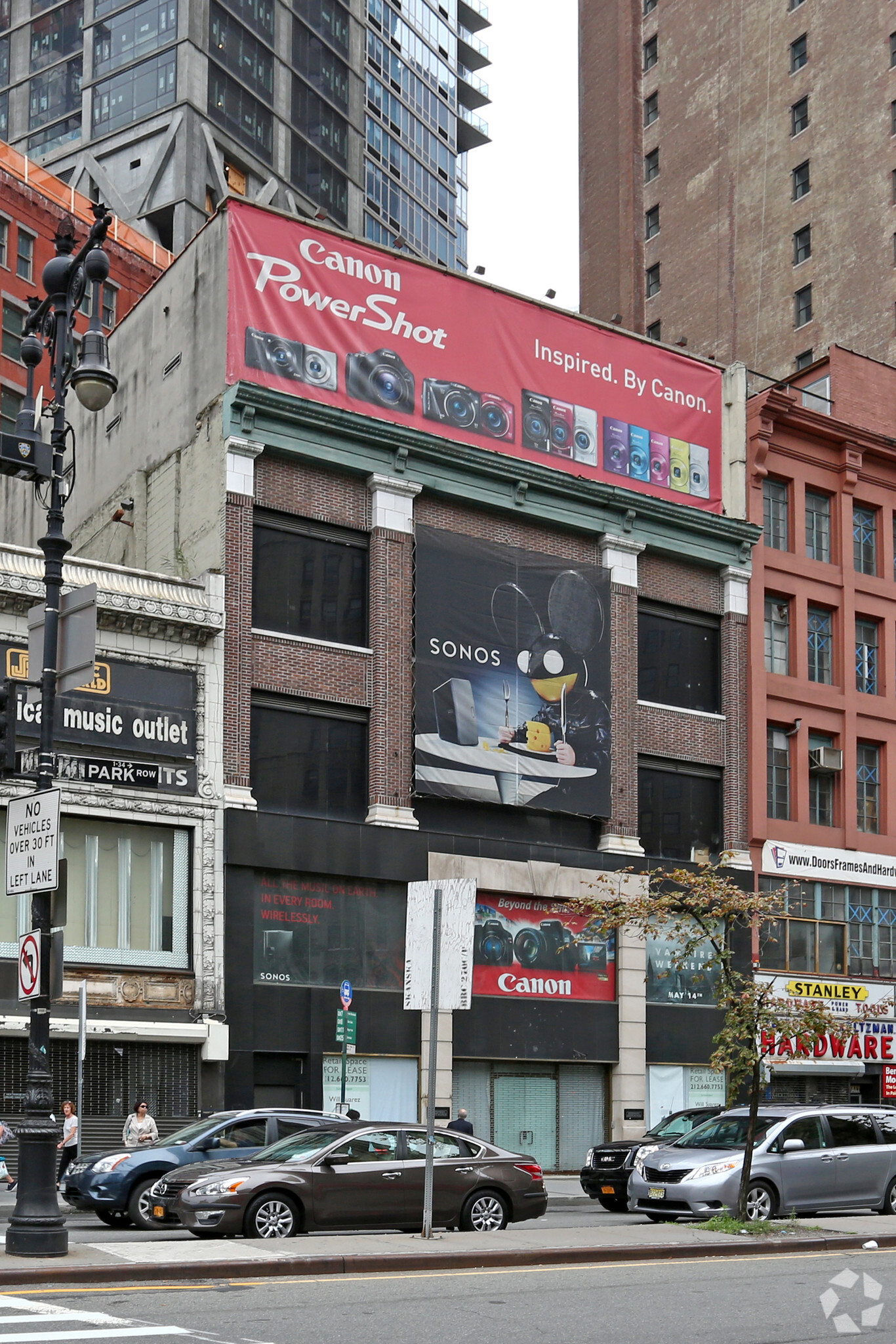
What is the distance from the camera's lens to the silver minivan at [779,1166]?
20.6 metres

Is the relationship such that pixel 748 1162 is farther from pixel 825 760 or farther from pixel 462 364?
pixel 825 760

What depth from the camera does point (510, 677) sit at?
35.0m

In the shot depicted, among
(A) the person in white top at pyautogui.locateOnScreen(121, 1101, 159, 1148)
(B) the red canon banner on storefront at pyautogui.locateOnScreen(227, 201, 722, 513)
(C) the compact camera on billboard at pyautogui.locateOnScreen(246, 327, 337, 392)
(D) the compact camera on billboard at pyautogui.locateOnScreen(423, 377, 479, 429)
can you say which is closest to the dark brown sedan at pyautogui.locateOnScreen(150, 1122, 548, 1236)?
(A) the person in white top at pyautogui.locateOnScreen(121, 1101, 159, 1148)

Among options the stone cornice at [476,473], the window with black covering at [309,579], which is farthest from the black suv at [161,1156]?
the stone cornice at [476,473]

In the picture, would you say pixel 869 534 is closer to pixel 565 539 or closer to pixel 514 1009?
pixel 565 539

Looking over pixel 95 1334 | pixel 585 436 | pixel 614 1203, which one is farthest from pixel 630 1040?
pixel 95 1334

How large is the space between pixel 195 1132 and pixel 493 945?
13.9 m

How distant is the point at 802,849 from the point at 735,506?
836 cm

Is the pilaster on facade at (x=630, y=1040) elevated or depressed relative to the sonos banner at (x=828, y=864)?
depressed

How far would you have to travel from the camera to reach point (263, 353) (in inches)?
1308

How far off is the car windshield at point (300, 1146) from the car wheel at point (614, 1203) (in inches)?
301

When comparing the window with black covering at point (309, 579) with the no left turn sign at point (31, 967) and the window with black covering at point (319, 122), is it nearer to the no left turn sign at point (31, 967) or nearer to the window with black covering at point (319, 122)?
the no left turn sign at point (31, 967)

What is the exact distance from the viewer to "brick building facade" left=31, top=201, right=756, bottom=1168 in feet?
104

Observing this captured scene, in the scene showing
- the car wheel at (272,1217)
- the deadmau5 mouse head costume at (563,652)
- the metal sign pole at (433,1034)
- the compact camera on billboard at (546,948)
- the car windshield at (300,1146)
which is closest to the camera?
the metal sign pole at (433,1034)
